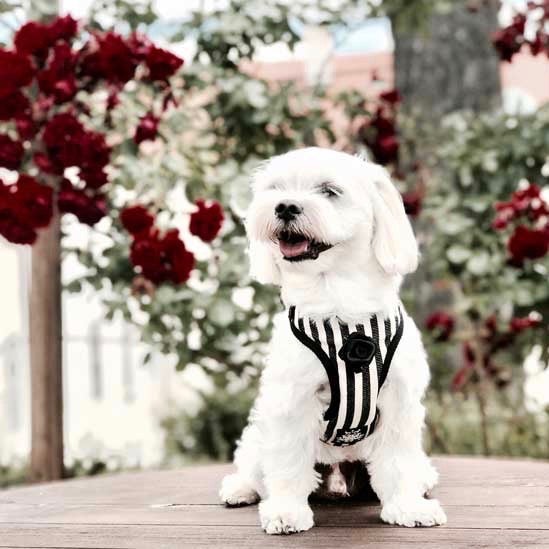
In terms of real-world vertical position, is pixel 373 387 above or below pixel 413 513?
above

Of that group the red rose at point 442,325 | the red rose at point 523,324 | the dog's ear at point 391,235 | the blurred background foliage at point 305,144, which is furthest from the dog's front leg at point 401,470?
the red rose at point 442,325

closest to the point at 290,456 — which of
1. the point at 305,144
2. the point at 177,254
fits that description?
the point at 177,254

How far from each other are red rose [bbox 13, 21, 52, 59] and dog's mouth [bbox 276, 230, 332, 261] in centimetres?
136

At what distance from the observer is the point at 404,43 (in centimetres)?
506

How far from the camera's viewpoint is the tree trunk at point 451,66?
4980 mm

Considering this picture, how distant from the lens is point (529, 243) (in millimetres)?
2857

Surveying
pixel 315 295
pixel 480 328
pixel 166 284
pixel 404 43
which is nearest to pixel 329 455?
pixel 315 295

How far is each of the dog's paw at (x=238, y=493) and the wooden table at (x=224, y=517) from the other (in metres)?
0.03

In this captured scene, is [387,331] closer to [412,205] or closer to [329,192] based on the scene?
[329,192]

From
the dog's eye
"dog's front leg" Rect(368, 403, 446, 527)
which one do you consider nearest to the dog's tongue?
the dog's eye

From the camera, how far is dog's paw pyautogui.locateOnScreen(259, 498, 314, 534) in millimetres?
1661

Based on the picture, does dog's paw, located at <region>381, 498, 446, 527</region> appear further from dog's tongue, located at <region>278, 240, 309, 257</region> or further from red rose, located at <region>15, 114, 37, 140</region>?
red rose, located at <region>15, 114, 37, 140</region>

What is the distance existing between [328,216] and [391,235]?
0.17 meters

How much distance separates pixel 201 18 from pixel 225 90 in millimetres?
315
